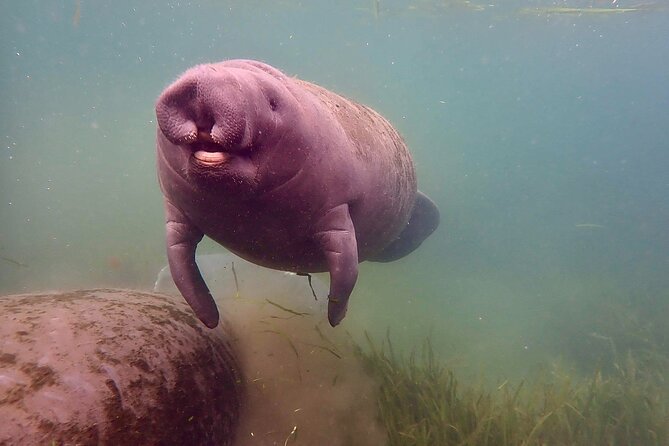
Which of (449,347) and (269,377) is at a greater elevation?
(269,377)

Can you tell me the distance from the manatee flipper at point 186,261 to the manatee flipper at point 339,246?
0.90 m

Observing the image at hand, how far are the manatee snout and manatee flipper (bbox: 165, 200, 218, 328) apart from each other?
1344mm

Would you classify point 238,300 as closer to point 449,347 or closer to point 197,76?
point 197,76

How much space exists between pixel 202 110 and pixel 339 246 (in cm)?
159

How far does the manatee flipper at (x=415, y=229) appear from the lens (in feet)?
22.8

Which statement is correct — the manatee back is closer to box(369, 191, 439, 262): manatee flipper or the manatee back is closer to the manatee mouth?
the manatee mouth

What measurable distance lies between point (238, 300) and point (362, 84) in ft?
235

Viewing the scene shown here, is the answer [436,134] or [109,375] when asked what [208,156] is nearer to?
[109,375]

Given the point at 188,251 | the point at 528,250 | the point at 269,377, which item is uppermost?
the point at 188,251

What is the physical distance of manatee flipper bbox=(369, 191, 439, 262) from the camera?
6.96 m

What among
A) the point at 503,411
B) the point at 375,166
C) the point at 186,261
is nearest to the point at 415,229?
the point at 503,411

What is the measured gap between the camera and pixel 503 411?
5.33 meters

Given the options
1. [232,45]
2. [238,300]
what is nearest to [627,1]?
[238,300]

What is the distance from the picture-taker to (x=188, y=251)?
3.18 metres
